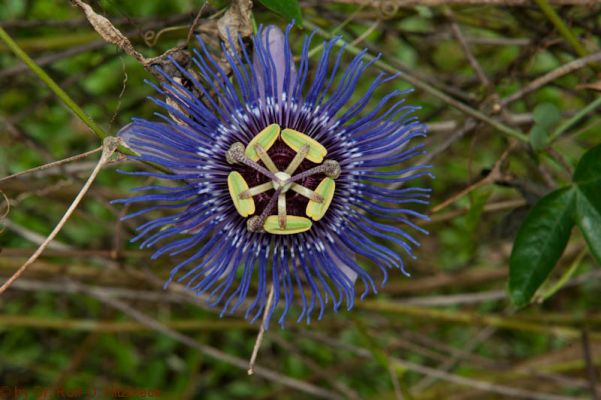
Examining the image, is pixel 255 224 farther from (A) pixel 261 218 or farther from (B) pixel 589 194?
(B) pixel 589 194

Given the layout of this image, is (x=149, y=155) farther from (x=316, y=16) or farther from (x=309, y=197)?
(x=316, y=16)

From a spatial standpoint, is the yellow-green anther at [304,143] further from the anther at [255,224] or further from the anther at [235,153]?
the anther at [255,224]

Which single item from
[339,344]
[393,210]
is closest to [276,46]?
[393,210]

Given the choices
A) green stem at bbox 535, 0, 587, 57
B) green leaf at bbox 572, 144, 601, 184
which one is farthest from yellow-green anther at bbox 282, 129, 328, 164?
green stem at bbox 535, 0, 587, 57

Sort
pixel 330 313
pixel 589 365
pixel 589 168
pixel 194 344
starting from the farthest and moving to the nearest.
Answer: pixel 330 313 < pixel 194 344 < pixel 589 365 < pixel 589 168

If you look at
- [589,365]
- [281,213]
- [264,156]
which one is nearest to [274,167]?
[264,156]

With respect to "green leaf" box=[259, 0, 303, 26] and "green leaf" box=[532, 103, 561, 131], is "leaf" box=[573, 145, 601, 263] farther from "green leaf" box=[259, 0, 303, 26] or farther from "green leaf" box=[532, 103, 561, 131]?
"green leaf" box=[259, 0, 303, 26]

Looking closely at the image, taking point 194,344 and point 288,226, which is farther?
point 194,344
